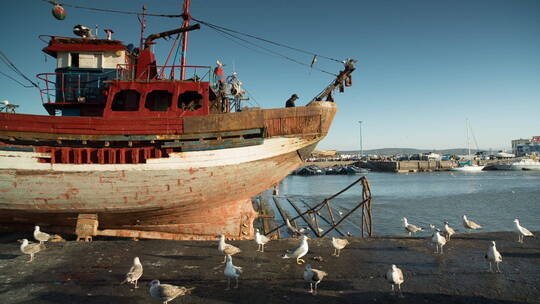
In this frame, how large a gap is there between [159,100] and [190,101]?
1.20 m

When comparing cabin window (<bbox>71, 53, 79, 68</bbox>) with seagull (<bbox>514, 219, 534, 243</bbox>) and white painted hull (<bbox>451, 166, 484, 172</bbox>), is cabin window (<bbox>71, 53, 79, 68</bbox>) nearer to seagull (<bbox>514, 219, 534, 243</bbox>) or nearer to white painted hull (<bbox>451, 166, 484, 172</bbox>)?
seagull (<bbox>514, 219, 534, 243</bbox>)

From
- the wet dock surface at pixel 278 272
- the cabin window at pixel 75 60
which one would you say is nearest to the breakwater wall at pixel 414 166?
the wet dock surface at pixel 278 272

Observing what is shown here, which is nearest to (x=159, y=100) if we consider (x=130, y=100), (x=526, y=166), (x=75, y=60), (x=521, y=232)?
(x=130, y=100)

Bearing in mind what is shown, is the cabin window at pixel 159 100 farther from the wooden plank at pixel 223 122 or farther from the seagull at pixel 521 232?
the seagull at pixel 521 232

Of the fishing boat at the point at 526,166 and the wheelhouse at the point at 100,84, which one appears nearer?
the wheelhouse at the point at 100,84

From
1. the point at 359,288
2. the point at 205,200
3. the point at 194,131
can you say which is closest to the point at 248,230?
the point at 205,200

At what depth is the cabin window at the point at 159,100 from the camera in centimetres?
1115

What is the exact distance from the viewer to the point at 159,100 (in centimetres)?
1120

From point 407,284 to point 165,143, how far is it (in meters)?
7.95

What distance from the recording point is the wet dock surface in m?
4.71

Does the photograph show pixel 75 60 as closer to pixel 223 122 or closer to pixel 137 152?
Answer: pixel 137 152

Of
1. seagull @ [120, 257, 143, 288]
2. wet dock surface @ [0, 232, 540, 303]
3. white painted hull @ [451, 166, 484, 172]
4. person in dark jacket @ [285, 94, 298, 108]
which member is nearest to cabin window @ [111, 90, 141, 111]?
wet dock surface @ [0, 232, 540, 303]

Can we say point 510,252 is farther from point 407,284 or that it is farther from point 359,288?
point 359,288

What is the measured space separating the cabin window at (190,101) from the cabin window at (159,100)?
0.56 m
